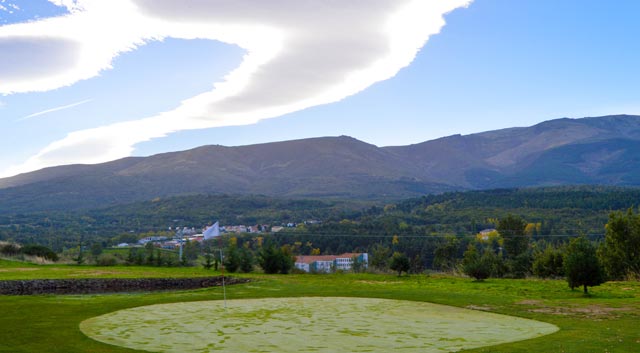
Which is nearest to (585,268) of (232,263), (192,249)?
(232,263)

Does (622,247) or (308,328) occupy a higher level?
(622,247)

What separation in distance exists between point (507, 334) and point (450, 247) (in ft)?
158

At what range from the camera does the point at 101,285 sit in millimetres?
34938

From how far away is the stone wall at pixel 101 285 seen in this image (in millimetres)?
32031

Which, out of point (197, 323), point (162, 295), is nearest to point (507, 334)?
point (197, 323)

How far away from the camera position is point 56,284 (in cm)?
3384

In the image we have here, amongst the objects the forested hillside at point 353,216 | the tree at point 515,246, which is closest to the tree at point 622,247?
the tree at point 515,246

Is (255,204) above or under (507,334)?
above

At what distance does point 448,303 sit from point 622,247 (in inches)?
890

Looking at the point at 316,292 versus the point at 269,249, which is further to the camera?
the point at 269,249

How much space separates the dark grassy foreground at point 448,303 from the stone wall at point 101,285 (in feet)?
8.31

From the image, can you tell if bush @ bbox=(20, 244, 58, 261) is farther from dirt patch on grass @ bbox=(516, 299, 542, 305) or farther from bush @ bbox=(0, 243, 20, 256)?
dirt patch on grass @ bbox=(516, 299, 542, 305)

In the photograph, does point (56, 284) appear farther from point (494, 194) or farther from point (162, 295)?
point (494, 194)

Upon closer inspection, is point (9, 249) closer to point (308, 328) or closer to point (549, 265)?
point (308, 328)
